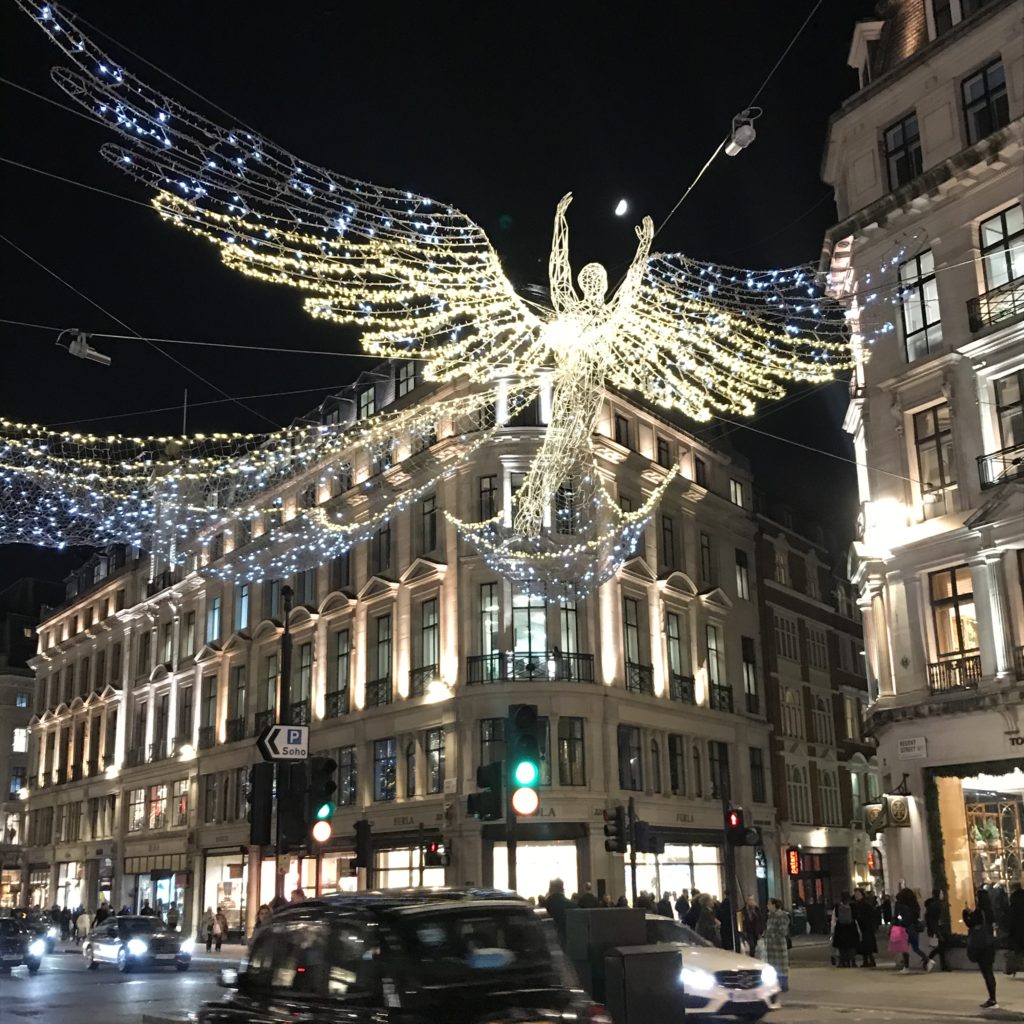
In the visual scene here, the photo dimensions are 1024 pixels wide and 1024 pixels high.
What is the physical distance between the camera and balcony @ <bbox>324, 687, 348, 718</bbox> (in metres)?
41.2

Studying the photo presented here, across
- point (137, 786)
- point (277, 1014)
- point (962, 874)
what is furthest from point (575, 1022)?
point (137, 786)

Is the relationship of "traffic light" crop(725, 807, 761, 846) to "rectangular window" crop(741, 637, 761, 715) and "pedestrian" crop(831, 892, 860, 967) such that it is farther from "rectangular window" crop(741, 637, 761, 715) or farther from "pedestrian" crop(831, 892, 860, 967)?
"rectangular window" crop(741, 637, 761, 715)

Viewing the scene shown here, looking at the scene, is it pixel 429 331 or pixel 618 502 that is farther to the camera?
pixel 618 502

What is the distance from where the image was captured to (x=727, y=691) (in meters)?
43.7

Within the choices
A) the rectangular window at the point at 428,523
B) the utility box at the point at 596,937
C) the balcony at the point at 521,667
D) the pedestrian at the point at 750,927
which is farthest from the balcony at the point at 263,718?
the utility box at the point at 596,937

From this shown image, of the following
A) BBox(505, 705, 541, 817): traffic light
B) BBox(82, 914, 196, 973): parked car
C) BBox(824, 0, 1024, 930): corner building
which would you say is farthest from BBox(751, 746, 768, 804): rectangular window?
BBox(505, 705, 541, 817): traffic light

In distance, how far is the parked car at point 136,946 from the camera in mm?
28547

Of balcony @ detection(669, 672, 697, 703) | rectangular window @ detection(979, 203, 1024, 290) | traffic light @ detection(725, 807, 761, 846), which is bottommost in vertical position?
traffic light @ detection(725, 807, 761, 846)

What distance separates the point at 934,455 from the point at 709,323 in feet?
32.4

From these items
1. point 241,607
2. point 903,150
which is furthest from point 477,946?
point 241,607

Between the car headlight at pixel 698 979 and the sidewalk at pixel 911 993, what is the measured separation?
285 cm

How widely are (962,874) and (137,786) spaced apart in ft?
139

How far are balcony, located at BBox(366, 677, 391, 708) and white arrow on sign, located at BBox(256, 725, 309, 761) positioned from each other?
73.0 ft

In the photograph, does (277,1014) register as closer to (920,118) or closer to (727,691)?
(920,118)
